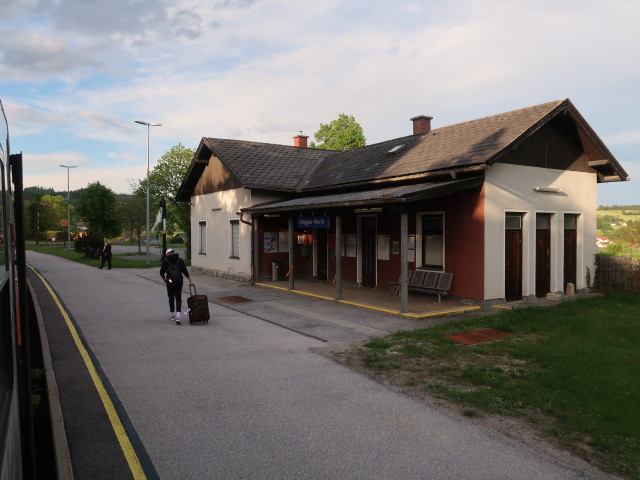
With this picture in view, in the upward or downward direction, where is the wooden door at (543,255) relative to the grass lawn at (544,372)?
upward

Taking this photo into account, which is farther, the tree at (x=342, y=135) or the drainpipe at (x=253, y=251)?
the tree at (x=342, y=135)

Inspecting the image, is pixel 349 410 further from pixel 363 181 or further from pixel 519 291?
pixel 363 181

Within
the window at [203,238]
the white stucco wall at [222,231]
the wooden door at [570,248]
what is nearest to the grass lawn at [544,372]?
the wooden door at [570,248]

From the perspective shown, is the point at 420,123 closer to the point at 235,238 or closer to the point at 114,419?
the point at 235,238

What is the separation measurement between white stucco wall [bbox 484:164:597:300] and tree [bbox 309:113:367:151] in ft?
104

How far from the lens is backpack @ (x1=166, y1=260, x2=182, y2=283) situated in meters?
10.7

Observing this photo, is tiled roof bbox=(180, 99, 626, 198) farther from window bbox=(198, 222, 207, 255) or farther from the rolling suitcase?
the rolling suitcase

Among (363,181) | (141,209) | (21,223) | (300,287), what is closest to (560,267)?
(363,181)

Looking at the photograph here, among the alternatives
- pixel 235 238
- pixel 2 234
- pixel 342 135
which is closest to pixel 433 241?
pixel 235 238

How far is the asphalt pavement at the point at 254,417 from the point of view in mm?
4395

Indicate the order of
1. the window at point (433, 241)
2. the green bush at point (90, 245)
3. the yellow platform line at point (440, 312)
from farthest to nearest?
the green bush at point (90, 245) < the window at point (433, 241) < the yellow platform line at point (440, 312)

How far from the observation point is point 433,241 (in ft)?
46.4

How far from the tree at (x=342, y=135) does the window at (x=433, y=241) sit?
106 ft

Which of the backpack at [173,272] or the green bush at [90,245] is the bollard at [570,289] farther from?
the green bush at [90,245]
